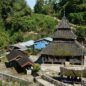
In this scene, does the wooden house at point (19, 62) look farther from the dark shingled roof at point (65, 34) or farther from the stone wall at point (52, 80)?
the dark shingled roof at point (65, 34)

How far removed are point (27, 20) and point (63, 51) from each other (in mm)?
33804

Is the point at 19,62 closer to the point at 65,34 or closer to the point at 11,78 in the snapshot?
the point at 11,78

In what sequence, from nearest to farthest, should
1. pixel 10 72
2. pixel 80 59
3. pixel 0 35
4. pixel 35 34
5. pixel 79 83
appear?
pixel 79 83
pixel 10 72
pixel 80 59
pixel 0 35
pixel 35 34

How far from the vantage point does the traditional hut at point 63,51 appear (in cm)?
5203

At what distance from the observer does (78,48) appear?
52.1 metres

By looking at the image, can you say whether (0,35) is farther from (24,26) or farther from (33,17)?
(33,17)

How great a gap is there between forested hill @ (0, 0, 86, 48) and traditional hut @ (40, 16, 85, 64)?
63.0 feet

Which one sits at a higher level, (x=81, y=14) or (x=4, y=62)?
(x=81, y=14)

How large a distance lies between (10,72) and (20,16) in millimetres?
40866

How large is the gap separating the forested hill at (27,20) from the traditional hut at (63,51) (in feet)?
63.0

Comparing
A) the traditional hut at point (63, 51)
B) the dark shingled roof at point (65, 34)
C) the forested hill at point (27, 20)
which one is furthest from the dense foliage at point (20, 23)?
the traditional hut at point (63, 51)

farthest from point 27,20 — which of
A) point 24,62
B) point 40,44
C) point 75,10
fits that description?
point 24,62

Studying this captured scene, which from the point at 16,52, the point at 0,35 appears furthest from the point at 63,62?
the point at 0,35

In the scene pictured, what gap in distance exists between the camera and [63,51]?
2058 inches
